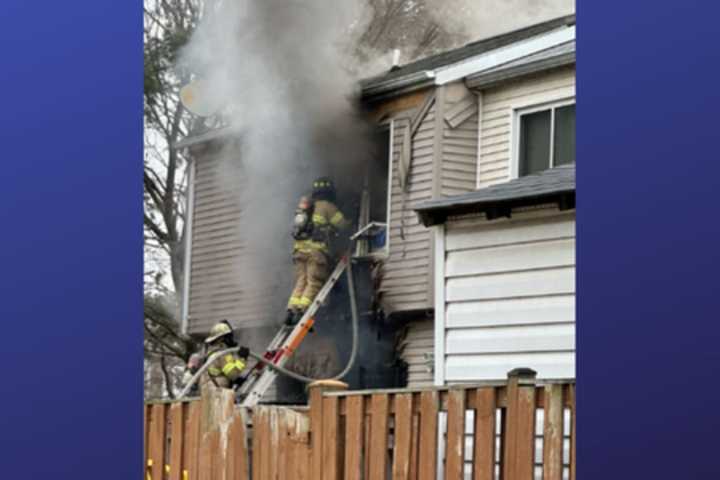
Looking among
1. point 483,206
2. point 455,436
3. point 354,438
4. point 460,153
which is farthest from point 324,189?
point 455,436

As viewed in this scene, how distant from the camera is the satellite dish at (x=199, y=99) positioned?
28.2 ft

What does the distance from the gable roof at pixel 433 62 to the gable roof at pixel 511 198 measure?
1288 mm

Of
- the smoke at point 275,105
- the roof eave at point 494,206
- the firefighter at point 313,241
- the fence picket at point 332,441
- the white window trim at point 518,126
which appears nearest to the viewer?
the fence picket at point 332,441

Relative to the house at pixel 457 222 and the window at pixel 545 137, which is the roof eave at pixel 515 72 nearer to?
the house at pixel 457 222

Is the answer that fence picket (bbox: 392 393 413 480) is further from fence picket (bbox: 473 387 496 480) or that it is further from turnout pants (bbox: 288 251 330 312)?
turnout pants (bbox: 288 251 330 312)

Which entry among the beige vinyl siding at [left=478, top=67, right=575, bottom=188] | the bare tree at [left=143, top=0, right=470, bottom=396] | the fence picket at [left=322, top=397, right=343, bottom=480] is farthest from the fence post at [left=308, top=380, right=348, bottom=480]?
the bare tree at [left=143, top=0, right=470, bottom=396]

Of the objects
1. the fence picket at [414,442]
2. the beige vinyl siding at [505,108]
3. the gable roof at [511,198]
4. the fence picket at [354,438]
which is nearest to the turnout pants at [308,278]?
the beige vinyl siding at [505,108]

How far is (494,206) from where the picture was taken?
4902 millimetres

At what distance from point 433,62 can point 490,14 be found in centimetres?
74

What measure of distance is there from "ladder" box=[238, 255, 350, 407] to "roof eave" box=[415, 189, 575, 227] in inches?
65.8

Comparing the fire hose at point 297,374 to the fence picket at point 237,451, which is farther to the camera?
the fire hose at point 297,374

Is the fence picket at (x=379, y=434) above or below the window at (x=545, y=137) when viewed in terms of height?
below

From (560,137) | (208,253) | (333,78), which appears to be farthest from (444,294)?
(208,253)

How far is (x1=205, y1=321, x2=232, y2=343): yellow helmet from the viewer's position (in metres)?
7.31
